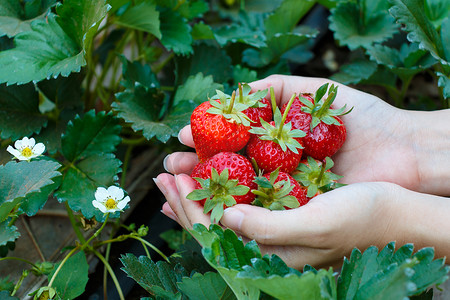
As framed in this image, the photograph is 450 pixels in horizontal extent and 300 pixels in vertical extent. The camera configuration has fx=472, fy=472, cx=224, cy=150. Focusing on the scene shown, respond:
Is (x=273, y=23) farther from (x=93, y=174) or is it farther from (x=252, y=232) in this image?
(x=252, y=232)

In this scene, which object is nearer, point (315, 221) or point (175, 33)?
point (315, 221)

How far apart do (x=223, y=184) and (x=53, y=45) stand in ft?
1.79

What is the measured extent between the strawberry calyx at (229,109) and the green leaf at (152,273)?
11.7 inches

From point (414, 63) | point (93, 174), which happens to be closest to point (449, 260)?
point (414, 63)

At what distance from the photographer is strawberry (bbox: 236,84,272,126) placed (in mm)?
912

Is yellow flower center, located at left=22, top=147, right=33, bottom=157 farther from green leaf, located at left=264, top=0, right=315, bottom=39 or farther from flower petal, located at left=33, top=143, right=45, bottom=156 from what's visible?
green leaf, located at left=264, top=0, right=315, bottom=39

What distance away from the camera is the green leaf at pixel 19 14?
106 cm

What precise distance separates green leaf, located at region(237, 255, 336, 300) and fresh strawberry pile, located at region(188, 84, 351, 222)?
0.45 ft

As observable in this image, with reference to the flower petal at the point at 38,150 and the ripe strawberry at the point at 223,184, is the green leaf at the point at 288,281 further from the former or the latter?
the flower petal at the point at 38,150

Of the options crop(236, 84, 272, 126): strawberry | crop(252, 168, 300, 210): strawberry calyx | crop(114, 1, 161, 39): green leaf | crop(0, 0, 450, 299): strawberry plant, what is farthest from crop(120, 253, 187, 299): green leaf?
crop(114, 1, 161, 39): green leaf

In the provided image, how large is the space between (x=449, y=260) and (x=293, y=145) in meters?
0.41

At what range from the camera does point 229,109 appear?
0.88 metres

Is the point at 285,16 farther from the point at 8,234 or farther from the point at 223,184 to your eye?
the point at 8,234

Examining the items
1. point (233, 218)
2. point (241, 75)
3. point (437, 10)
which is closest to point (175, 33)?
point (241, 75)
